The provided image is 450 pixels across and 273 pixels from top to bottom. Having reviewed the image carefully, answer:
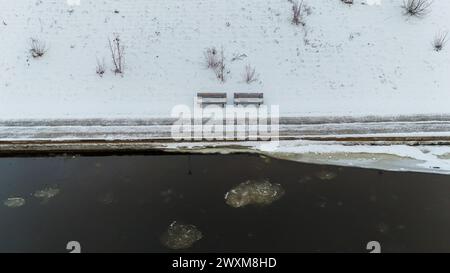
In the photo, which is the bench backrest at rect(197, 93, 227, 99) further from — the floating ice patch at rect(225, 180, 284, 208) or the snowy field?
the floating ice patch at rect(225, 180, 284, 208)

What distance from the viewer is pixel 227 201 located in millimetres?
10250

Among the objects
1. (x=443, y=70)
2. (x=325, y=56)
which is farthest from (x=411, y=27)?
(x=325, y=56)

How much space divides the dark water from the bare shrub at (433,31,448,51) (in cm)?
526

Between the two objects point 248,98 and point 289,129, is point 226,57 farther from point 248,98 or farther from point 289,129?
point 289,129

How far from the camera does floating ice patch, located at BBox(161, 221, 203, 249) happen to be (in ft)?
30.8

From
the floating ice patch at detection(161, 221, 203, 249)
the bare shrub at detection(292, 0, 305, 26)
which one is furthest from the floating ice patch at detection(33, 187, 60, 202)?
the bare shrub at detection(292, 0, 305, 26)

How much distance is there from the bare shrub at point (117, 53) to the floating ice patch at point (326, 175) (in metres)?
6.56

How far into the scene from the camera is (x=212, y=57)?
46.6ft

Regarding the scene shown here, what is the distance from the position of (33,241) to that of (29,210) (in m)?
0.90

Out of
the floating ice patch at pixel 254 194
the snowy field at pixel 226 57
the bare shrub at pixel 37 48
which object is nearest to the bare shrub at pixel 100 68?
the snowy field at pixel 226 57

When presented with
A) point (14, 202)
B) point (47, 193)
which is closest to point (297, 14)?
point (47, 193)

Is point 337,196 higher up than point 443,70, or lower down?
lower down

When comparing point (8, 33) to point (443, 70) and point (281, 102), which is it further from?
point (443, 70)

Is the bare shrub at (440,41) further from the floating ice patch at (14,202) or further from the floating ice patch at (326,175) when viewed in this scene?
the floating ice patch at (14,202)
